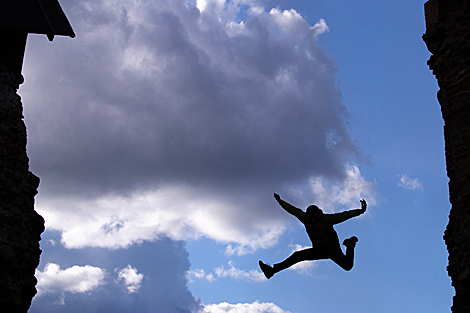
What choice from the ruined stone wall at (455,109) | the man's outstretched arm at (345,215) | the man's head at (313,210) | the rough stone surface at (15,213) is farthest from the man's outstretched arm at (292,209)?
the rough stone surface at (15,213)

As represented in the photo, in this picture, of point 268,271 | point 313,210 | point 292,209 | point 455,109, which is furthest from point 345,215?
point 455,109

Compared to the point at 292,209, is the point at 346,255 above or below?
below

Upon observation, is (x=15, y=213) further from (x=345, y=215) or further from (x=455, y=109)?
(x=455, y=109)

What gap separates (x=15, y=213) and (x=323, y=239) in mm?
4650

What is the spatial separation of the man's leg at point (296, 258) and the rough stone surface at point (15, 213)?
3.59m

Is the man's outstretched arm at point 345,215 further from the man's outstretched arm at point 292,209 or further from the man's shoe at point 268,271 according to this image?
the man's shoe at point 268,271

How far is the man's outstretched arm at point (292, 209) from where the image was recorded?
711 cm

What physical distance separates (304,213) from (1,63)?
18.0 feet

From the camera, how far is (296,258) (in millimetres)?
7180

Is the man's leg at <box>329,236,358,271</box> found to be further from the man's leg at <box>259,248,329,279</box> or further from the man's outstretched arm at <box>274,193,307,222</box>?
the man's outstretched arm at <box>274,193,307,222</box>

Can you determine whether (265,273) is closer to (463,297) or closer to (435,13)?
(463,297)

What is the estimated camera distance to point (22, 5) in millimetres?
7574

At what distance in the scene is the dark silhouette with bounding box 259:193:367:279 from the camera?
6.87 metres

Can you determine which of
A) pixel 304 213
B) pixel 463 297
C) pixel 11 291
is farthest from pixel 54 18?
pixel 463 297
